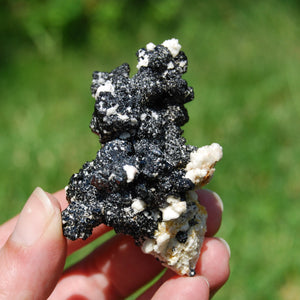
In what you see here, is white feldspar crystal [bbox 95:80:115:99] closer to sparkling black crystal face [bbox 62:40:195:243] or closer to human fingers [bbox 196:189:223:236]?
sparkling black crystal face [bbox 62:40:195:243]

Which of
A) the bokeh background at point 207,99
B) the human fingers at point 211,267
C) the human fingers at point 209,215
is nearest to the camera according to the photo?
the human fingers at point 211,267

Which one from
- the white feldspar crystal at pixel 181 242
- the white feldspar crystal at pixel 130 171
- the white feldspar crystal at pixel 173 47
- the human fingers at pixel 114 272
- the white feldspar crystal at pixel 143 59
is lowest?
the human fingers at pixel 114 272

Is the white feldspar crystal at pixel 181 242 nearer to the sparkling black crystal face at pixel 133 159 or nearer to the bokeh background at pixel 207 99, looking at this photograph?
the sparkling black crystal face at pixel 133 159

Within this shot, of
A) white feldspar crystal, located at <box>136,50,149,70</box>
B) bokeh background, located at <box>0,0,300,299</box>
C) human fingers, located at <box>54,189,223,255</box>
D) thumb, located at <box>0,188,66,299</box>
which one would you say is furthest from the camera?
bokeh background, located at <box>0,0,300,299</box>

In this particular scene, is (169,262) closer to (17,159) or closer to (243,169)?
(243,169)

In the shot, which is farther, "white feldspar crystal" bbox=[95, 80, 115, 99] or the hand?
"white feldspar crystal" bbox=[95, 80, 115, 99]

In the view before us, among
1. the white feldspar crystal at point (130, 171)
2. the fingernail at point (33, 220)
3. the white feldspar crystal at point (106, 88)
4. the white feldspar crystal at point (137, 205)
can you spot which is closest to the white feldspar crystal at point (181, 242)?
the white feldspar crystal at point (137, 205)

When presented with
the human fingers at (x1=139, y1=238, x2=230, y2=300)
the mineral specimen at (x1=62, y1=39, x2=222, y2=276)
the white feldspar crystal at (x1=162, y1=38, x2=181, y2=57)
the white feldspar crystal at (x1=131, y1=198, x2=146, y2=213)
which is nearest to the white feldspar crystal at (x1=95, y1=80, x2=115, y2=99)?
the mineral specimen at (x1=62, y1=39, x2=222, y2=276)
